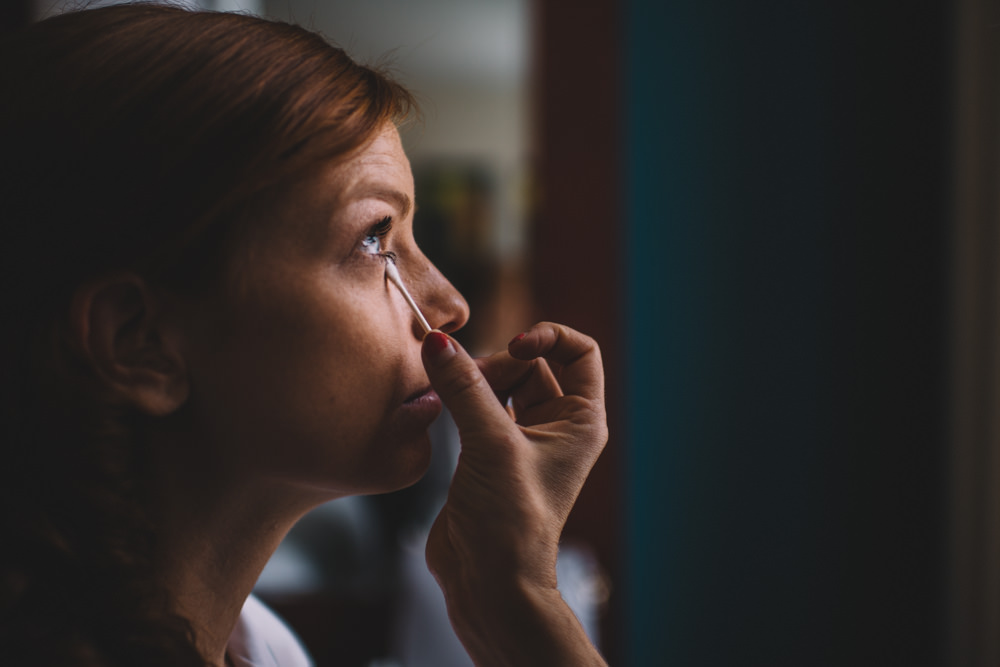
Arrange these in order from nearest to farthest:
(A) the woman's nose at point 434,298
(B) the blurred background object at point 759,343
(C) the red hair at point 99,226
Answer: (C) the red hair at point 99,226 → (A) the woman's nose at point 434,298 → (B) the blurred background object at point 759,343

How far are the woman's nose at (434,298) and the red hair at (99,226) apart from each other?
0.48 feet

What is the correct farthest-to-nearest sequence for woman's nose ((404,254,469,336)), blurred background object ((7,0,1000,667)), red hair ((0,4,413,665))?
blurred background object ((7,0,1000,667)) → woman's nose ((404,254,469,336)) → red hair ((0,4,413,665))

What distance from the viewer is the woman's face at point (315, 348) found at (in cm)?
53

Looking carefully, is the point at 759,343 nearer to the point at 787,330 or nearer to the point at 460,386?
the point at 787,330

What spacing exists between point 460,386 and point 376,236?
6.0 inches

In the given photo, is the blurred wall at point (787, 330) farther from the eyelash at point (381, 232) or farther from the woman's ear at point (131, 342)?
the woman's ear at point (131, 342)

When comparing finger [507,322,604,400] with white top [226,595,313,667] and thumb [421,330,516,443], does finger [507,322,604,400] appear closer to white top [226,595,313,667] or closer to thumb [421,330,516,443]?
thumb [421,330,516,443]

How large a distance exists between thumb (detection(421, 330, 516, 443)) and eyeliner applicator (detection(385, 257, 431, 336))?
0.09 ft

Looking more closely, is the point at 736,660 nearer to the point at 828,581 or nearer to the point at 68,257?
the point at 828,581

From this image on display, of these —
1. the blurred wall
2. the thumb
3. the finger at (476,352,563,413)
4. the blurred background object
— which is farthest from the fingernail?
the blurred wall

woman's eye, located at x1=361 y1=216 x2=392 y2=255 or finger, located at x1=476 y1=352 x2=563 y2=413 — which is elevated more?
woman's eye, located at x1=361 y1=216 x2=392 y2=255

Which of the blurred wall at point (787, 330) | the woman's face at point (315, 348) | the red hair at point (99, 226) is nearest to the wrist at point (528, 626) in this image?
the woman's face at point (315, 348)

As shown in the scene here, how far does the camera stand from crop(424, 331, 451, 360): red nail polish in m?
0.54

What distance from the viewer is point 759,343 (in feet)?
5.18
